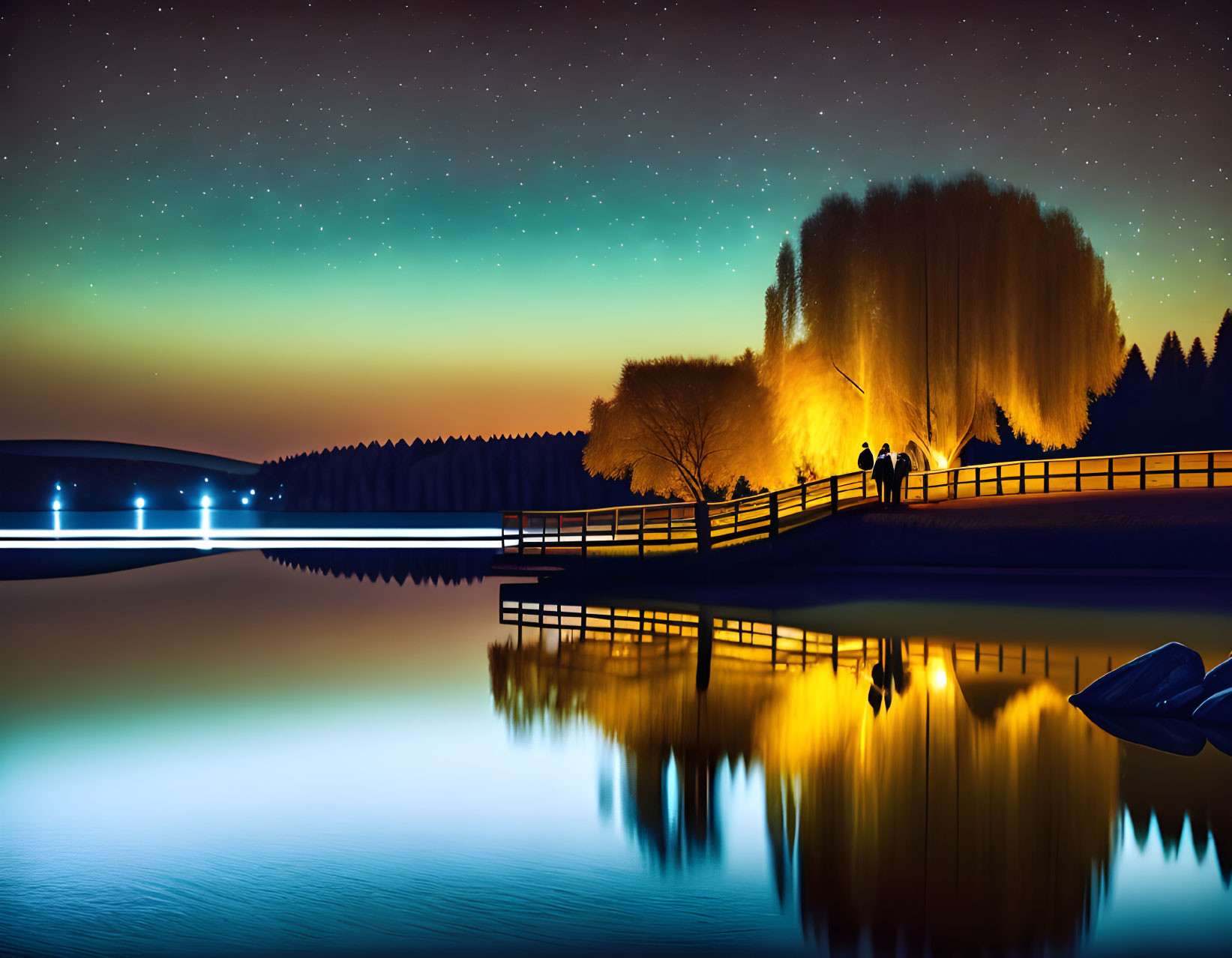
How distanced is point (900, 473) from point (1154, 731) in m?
22.0

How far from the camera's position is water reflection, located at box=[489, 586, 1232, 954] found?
6477 millimetres

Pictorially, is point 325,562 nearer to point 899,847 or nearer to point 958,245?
point 958,245

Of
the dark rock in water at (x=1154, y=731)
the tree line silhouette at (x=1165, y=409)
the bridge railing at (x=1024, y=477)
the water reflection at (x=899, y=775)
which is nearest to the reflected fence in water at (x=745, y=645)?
the water reflection at (x=899, y=775)

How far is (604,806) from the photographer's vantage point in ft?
28.3

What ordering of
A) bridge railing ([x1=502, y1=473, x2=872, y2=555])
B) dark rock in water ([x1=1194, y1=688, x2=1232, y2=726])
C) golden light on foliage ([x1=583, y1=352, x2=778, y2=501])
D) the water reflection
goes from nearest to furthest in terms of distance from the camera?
the water reflection → dark rock in water ([x1=1194, y1=688, x2=1232, y2=726]) → bridge railing ([x1=502, y1=473, x2=872, y2=555]) → golden light on foliage ([x1=583, y1=352, x2=778, y2=501])

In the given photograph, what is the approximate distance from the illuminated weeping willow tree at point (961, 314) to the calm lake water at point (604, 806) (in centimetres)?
2072

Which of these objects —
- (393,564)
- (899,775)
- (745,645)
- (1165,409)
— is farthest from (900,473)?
(1165,409)

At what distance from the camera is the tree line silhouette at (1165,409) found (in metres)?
110

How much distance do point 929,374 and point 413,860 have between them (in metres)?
32.5

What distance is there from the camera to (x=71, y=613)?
79.1ft

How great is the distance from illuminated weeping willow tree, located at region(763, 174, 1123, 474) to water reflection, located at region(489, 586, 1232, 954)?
21.6 m

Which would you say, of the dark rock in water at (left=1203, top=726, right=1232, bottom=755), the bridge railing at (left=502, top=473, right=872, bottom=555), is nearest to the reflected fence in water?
the dark rock in water at (left=1203, top=726, right=1232, bottom=755)

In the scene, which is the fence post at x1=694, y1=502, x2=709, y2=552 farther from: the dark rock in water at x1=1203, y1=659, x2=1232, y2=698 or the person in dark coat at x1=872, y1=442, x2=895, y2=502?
the dark rock in water at x1=1203, y1=659, x2=1232, y2=698

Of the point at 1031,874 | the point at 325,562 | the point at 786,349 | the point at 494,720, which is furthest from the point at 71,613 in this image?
the point at 786,349
